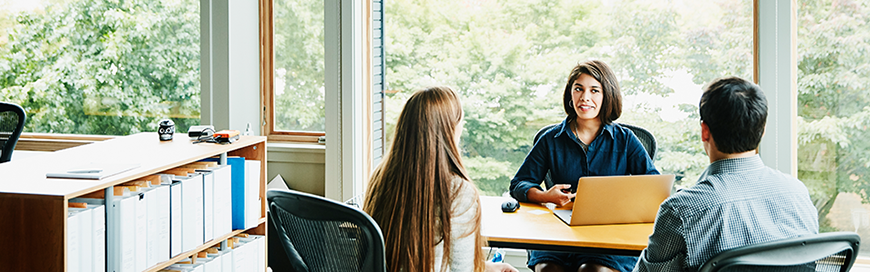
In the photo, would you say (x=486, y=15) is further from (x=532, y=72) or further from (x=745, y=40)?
(x=745, y=40)

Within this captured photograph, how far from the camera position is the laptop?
1.84 m

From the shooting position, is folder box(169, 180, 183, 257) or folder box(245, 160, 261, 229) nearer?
folder box(169, 180, 183, 257)

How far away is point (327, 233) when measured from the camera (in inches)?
55.9

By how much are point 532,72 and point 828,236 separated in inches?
78.5

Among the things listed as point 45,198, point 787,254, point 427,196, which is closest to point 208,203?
point 45,198

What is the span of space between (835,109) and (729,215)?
78.5 inches

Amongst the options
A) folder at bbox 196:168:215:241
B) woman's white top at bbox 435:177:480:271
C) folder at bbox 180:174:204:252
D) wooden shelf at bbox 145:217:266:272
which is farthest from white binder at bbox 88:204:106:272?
A: woman's white top at bbox 435:177:480:271

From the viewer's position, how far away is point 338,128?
326 cm

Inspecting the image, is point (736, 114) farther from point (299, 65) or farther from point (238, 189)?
point (299, 65)

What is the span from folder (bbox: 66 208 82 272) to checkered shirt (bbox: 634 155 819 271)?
142 cm

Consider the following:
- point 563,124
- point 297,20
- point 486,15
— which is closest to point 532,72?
point 486,15

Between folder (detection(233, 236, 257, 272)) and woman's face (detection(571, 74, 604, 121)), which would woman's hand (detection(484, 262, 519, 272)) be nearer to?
woman's face (detection(571, 74, 604, 121))

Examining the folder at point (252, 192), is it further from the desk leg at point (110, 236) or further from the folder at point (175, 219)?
the desk leg at point (110, 236)

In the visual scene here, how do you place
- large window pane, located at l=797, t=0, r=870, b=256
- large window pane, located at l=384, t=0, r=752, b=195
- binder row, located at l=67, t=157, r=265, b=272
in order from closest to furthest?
1. binder row, located at l=67, t=157, r=265, b=272
2. large window pane, located at l=797, t=0, r=870, b=256
3. large window pane, located at l=384, t=0, r=752, b=195
